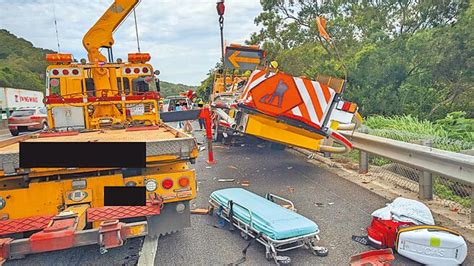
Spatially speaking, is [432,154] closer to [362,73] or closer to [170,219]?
[170,219]

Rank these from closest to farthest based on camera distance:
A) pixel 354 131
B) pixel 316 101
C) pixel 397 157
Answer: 1. pixel 397 157
2. pixel 316 101
3. pixel 354 131

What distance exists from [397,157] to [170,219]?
365 cm

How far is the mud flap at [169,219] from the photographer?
4016 mm

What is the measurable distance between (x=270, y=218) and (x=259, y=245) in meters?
0.32

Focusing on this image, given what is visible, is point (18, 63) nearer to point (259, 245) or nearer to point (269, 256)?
point (259, 245)

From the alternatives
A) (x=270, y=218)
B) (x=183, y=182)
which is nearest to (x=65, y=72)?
(x=183, y=182)

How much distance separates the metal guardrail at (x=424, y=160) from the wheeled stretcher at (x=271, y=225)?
191 centimetres

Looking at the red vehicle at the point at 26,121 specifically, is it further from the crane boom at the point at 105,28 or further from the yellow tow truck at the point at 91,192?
the yellow tow truck at the point at 91,192

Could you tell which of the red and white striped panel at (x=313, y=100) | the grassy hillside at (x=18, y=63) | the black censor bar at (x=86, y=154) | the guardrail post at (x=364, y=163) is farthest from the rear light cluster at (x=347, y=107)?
the grassy hillside at (x=18, y=63)

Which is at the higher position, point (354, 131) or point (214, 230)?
point (354, 131)

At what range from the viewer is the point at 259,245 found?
13.3 ft

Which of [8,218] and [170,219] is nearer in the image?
[8,218]

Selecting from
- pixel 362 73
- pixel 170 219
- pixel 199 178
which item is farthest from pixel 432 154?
pixel 362 73

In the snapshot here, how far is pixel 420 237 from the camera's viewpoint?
348 centimetres
